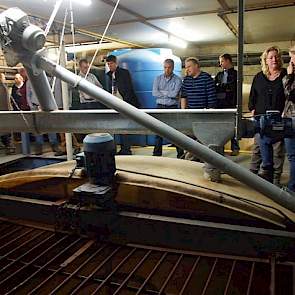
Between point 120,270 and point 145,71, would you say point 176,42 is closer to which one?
point 145,71

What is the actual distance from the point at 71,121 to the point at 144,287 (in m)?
0.80

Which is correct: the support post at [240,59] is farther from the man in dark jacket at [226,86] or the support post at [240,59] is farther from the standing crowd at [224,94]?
the man in dark jacket at [226,86]

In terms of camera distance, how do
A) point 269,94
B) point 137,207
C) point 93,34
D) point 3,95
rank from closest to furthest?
1. point 137,207
2. point 269,94
3. point 3,95
4. point 93,34

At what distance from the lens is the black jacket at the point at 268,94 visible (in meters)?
2.80

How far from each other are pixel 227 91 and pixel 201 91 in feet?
1.03

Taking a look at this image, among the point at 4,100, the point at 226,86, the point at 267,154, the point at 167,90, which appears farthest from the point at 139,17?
the point at 267,154

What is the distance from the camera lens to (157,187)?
4.27ft

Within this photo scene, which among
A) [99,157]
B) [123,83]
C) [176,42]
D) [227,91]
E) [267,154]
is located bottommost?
[267,154]

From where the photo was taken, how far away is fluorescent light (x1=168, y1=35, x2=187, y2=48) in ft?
19.8

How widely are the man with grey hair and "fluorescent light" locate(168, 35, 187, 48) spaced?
1981 mm

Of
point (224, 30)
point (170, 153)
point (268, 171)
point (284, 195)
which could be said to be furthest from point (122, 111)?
point (224, 30)

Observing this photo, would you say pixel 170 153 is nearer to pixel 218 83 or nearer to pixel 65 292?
pixel 218 83

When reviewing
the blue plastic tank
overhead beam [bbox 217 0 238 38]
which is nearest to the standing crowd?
overhead beam [bbox 217 0 238 38]

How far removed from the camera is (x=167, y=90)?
4.12 meters
